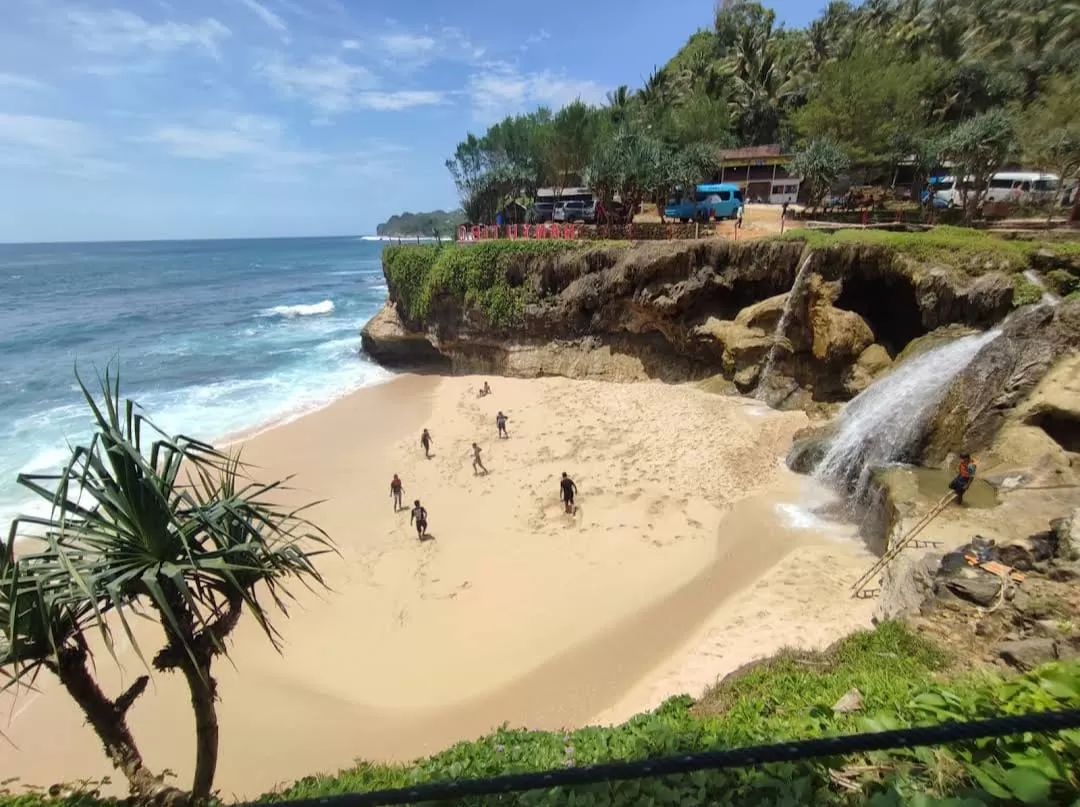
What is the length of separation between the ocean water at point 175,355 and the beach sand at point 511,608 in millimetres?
6788

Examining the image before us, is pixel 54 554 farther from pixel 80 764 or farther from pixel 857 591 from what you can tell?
pixel 857 591

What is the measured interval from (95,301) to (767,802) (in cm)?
7791

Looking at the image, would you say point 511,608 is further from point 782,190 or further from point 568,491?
point 782,190

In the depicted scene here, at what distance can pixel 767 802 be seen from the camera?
140 inches

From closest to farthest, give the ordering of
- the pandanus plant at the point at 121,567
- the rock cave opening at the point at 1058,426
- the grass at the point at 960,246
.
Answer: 1. the pandanus plant at the point at 121,567
2. the rock cave opening at the point at 1058,426
3. the grass at the point at 960,246

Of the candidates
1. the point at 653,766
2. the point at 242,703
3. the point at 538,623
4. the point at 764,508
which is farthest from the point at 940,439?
the point at 242,703

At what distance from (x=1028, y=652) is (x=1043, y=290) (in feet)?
43.9

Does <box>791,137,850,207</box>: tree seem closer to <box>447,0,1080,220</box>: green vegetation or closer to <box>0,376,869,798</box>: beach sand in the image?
<box>447,0,1080,220</box>: green vegetation

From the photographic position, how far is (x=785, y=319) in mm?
21359

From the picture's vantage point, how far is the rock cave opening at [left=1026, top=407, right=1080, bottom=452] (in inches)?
498

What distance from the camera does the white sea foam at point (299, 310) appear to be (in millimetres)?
52500

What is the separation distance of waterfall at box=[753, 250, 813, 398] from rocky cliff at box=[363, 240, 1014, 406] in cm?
8

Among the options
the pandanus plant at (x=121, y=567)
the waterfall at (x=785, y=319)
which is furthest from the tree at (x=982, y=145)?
the pandanus plant at (x=121, y=567)

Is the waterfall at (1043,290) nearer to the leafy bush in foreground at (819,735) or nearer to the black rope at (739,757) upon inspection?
the leafy bush in foreground at (819,735)
